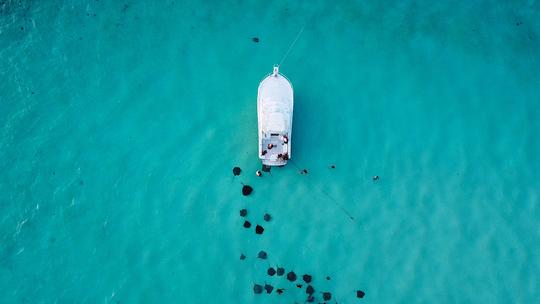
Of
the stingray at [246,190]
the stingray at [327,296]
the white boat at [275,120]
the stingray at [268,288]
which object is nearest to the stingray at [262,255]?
the stingray at [268,288]

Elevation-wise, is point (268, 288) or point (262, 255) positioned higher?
point (262, 255)

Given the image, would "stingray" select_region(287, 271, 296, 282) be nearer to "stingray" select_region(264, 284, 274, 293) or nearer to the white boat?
Answer: "stingray" select_region(264, 284, 274, 293)

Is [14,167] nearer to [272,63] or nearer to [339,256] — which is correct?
[272,63]

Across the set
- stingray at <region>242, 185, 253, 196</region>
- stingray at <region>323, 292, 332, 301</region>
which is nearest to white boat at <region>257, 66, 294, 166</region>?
stingray at <region>242, 185, 253, 196</region>

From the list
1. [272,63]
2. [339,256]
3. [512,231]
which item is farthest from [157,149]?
[512,231]

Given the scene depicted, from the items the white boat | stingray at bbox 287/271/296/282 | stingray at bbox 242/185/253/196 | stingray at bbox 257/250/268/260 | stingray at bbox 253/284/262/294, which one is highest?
the white boat

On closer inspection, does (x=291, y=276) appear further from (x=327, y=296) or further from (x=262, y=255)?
(x=327, y=296)

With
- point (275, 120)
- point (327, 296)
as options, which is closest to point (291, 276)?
point (327, 296)
